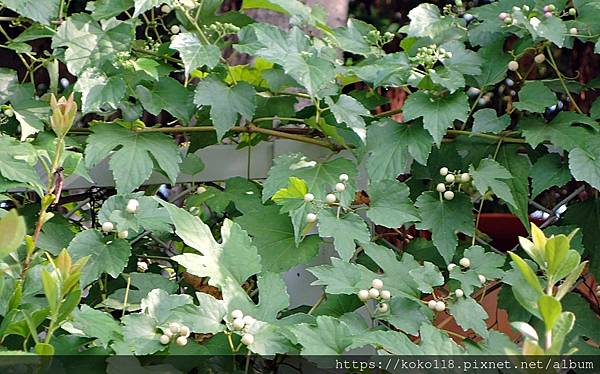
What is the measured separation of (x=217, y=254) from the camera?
92cm

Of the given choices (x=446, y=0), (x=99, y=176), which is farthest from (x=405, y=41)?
(x=446, y=0)

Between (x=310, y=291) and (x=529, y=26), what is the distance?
0.54 metres

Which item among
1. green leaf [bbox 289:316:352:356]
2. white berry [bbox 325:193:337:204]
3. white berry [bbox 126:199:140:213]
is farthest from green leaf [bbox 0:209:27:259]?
white berry [bbox 325:193:337:204]

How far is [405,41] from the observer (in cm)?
138

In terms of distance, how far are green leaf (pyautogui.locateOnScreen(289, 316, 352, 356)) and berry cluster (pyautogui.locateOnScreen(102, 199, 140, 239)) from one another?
298 millimetres

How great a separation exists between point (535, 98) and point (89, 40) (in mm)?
719

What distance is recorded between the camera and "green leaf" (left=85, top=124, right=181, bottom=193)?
113 centimetres

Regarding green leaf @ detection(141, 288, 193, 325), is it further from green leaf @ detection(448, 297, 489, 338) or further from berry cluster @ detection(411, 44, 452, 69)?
berry cluster @ detection(411, 44, 452, 69)

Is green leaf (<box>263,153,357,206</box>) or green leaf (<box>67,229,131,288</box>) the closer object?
green leaf (<box>67,229,131,288</box>)

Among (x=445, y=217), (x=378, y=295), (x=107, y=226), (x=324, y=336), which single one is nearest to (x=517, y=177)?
(x=445, y=217)

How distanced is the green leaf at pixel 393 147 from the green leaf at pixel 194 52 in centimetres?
27

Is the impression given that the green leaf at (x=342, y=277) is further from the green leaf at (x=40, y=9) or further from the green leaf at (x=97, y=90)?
the green leaf at (x=40, y=9)

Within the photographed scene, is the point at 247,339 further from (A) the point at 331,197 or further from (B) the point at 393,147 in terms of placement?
(B) the point at 393,147

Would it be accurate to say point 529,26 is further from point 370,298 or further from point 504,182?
point 370,298
